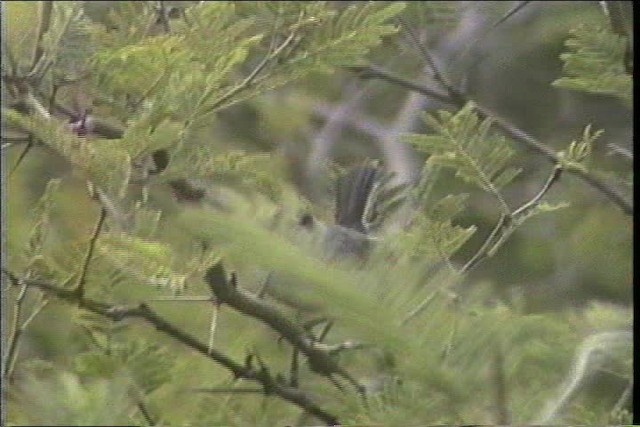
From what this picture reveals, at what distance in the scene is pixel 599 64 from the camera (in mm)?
966

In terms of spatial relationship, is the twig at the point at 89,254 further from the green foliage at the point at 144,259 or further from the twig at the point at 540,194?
the twig at the point at 540,194

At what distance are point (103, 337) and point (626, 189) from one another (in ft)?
2.00

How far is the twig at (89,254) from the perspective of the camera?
3.02ft

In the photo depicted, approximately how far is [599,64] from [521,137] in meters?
0.12

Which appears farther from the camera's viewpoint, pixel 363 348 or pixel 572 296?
pixel 572 296

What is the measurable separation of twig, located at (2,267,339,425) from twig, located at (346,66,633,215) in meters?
0.35

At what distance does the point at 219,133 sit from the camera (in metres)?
0.95

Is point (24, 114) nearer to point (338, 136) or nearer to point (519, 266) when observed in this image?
point (338, 136)

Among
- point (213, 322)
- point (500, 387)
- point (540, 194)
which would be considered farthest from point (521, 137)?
point (213, 322)

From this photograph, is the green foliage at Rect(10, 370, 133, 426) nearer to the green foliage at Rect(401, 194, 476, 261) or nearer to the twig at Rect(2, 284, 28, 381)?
the twig at Rect(2, 284, 28, 381)

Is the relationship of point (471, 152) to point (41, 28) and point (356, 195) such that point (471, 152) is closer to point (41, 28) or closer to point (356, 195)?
point (356, 195)

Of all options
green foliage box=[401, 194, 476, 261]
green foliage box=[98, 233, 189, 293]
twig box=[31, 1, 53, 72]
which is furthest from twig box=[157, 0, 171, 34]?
green foliage box=[401, 194, 476, 261]

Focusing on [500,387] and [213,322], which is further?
[213,322]

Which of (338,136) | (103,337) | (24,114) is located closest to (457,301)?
(338,136)
